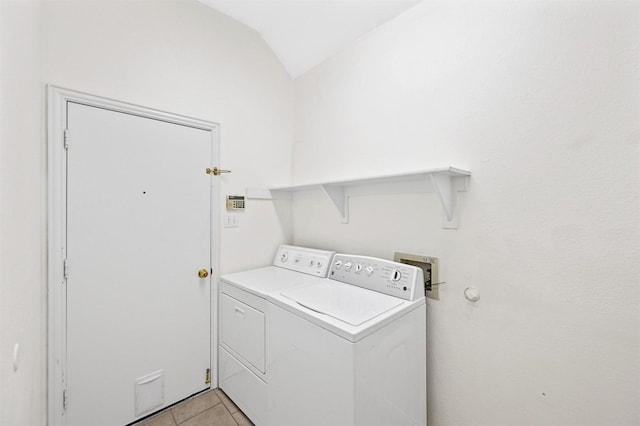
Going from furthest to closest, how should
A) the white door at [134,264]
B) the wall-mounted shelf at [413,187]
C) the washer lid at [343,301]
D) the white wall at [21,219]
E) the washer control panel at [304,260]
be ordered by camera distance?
the washer control panel at [304,260], the white door at [134,264], the wall-mounted shelf at [413,187], the washer lid at [343,301], the white wall at [21,219]

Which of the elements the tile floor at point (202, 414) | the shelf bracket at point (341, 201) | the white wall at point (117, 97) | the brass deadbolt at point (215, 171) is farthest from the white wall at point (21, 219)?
the shelf bracket at point (341, 201)

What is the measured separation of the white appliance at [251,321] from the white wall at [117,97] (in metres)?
0.27

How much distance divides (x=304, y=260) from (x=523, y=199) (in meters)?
1.40

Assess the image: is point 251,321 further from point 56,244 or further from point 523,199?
point 523,199

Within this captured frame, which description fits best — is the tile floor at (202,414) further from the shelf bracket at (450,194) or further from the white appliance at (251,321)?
the shelf bracket at (450,194)

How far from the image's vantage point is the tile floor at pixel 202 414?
1644 mm

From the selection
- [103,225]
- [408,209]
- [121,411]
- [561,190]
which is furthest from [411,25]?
[121,411]

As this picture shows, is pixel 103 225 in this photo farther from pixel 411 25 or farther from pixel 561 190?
pixel 561 190

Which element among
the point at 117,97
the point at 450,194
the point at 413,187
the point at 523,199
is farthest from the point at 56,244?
the point at 523,199

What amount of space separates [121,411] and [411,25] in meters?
2.91

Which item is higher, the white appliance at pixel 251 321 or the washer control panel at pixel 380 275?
the washer control panel at pixel 380 275

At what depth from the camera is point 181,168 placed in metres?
1.80

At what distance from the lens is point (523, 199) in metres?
1.19

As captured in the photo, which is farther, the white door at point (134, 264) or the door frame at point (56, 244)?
the white door at point (134, 264)
